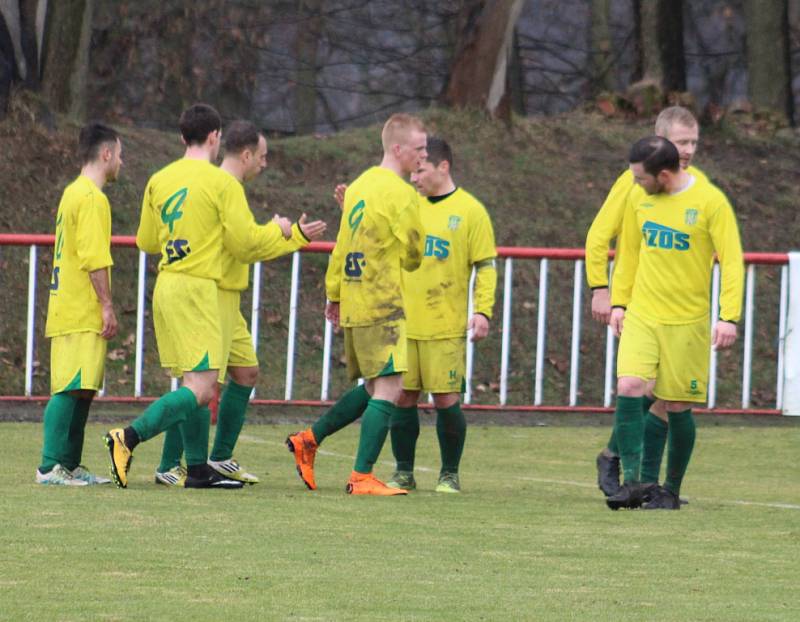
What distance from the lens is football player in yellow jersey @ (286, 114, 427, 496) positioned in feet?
33.6

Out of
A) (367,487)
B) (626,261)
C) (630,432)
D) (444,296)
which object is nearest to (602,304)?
(626,261)

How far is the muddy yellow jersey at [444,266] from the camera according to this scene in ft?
35.5

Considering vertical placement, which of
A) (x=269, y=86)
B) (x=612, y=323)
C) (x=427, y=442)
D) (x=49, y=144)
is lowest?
(x=427, y=442)

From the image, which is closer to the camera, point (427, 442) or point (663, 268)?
point (663, 268)

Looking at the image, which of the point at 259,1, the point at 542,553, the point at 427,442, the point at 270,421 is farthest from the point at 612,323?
the point at 259,1

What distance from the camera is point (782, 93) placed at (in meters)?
27.2

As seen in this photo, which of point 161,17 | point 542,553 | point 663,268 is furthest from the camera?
point 161,17

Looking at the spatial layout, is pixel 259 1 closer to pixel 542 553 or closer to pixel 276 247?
pixel 276 247

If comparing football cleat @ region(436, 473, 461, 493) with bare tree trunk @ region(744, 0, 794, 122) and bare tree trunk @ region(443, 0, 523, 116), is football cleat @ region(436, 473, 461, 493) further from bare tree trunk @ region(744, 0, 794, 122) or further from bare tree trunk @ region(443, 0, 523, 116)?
bare tree trunk @ region(744, 0, 794, 122)

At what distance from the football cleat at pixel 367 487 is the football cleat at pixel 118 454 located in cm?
115

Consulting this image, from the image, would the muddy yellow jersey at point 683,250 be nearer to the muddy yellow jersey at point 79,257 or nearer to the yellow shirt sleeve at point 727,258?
the yellow shirt sleeve at point 727,258

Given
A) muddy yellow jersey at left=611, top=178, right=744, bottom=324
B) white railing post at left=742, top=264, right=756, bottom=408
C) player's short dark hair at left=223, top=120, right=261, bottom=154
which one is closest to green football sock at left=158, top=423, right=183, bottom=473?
player's short dark hair at left=223, top=120, right=261, bottom=154

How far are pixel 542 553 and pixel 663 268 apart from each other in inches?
93.4

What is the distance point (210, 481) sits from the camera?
1048 cm
